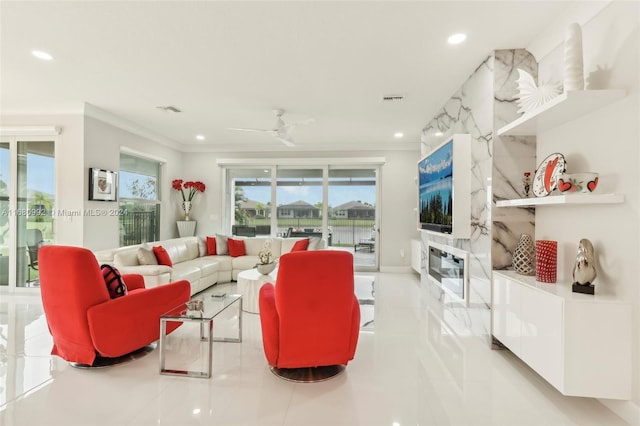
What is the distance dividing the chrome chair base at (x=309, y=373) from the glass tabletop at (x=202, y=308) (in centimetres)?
63

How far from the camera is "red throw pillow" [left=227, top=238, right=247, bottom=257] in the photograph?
19.7 feet

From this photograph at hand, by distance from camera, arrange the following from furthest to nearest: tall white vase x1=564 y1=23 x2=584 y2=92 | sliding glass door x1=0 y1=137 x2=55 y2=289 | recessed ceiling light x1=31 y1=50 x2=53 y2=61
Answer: sliding glass door x1=0 y1=137 x2=55 y2=289 → recessed ceiling light x1=31 y1=50 x2=53 y2=61 → tall white vase x1=564 y1=23 x2=584 y2=92

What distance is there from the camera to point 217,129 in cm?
580

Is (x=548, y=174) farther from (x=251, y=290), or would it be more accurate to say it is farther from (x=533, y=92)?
(x=251, y=290)

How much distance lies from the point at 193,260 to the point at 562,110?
532 cm

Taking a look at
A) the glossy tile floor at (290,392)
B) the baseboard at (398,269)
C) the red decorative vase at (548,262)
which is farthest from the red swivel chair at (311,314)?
the baseboard at (398,269)

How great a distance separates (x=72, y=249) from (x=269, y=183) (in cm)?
504

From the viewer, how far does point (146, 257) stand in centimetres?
424

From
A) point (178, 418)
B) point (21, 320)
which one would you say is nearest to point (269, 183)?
point (21, 320)

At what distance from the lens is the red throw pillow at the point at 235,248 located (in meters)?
6.00

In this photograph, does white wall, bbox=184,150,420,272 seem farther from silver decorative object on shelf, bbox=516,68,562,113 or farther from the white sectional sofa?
silver decorative object on shelf, bbox=516,68,562,113

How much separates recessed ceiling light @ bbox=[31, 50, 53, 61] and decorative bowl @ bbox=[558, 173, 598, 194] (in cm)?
445

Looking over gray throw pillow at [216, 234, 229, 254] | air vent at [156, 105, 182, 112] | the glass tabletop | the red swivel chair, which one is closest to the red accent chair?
the glass tabletop

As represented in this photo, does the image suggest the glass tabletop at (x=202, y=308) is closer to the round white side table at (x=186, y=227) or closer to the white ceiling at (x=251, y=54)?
the white ceiling at (x=251, y=54)
